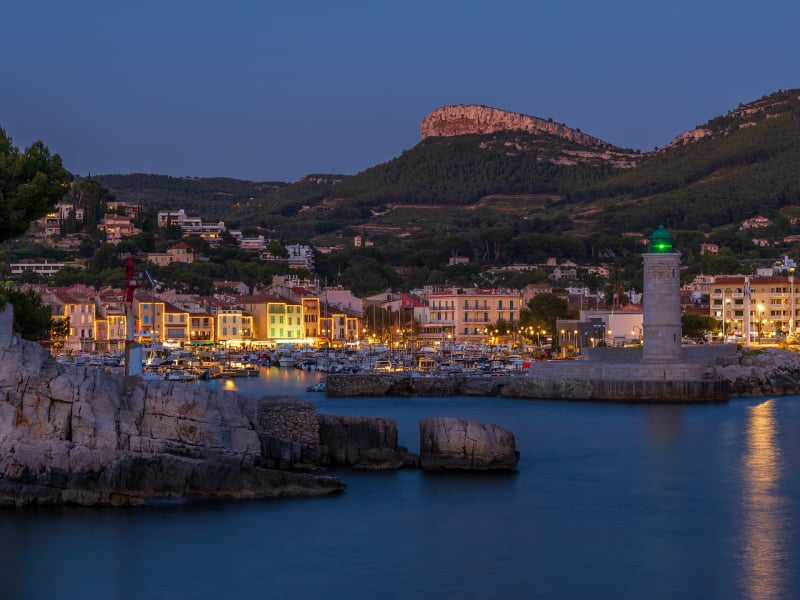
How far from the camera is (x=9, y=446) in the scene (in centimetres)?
2244

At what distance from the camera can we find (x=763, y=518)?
80.7 ft

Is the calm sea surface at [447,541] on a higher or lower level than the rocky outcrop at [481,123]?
lower

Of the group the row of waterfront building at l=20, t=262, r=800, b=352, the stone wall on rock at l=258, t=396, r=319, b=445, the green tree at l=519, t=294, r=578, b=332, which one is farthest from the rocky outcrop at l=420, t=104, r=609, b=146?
the stone wall on rock at l=258, t=396, r=319, b=445

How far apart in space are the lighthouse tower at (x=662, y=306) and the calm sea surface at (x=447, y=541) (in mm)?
12750

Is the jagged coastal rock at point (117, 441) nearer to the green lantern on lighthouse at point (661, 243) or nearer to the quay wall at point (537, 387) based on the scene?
the quay wall at point (537, 387)

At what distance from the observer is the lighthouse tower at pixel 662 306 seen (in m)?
42.5

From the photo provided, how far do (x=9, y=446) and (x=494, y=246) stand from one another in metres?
97.0

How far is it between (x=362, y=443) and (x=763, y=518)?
23.2 feet

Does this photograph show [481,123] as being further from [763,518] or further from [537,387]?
[763,518]

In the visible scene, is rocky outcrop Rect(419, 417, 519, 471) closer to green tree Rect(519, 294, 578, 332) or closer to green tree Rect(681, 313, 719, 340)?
green tree Rect(681, 313, 719, 340)

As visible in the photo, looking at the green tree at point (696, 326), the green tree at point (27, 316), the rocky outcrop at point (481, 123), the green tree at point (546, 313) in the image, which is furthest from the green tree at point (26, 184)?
the rocky outcrop at point (481, 123)

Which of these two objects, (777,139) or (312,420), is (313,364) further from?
(777,139)

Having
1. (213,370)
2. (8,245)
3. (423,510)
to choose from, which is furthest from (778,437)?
(8,245)

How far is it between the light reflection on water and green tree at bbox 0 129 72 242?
1341cm
